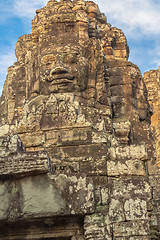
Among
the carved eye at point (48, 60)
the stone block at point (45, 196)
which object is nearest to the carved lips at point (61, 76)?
the carved eye at point (48, 60)

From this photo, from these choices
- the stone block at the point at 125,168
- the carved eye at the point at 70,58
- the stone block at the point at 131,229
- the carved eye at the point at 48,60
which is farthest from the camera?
the carved eye at the point at 48,60

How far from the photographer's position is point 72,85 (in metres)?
11.1

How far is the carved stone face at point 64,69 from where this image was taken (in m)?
11.1

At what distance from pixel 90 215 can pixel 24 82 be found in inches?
335

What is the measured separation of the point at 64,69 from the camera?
1110 cm

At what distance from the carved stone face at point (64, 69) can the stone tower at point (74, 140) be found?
0.10 feet

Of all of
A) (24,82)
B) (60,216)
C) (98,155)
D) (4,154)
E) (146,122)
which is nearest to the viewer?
(60,216)

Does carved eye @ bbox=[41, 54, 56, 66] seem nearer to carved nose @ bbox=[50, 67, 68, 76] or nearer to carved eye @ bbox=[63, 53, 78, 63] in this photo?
carved eye @ bbox=[63, 53, 78, 63]

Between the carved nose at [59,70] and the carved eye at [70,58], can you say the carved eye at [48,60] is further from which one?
the carved nose at [59,70]

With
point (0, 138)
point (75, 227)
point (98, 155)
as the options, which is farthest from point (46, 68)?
point (75, 227)

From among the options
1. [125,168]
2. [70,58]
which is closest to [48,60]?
[70,58]

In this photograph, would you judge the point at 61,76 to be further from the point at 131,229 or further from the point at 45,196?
the point at 131,229

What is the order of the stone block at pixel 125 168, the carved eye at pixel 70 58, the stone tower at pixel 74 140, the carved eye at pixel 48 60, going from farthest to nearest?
the carved eye at pixel 48 60, the carved eye at pixel 70 58, the stone block at pixel 125 168, the stone tower at pixel 74 140

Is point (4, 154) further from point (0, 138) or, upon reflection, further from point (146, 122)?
point (146, 122)
